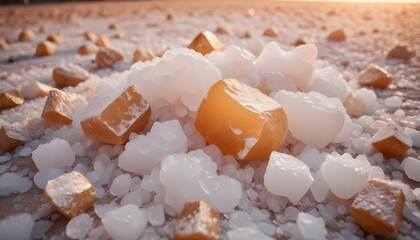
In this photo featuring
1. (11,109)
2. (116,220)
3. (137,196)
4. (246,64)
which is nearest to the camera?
(116,220)

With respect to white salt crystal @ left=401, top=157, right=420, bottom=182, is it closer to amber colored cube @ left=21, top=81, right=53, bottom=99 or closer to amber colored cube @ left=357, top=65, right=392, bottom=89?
amber colored cube @ left=357, top=65, right=392, bottom=89

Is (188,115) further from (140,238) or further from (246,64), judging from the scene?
(140,238)

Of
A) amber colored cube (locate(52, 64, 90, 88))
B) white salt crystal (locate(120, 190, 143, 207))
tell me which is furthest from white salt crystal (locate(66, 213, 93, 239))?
amber colored cube (locate(52, 64, 90, 88))

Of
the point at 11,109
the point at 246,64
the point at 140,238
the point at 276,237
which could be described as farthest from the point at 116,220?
the point at 11,109

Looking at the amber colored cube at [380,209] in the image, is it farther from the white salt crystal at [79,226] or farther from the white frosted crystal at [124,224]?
the white salt crystal at [79,226]

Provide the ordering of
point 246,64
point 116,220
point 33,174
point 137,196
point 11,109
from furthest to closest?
1. point 11,109
2. point 246,64
3. point 33,174
4. point 137,196
5. point 116,220

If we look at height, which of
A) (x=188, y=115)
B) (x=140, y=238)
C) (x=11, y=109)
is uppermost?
(x=188, y=115)

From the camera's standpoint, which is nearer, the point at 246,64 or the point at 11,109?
the point at 246,64
